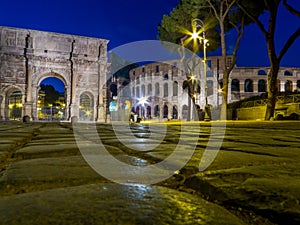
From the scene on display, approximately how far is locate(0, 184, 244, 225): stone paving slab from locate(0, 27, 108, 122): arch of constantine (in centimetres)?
2648

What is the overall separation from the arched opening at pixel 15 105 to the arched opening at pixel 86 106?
662 centimetres

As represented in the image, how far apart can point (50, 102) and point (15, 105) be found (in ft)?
48.6

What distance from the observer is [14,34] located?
2648cm

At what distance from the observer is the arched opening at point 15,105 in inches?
1118

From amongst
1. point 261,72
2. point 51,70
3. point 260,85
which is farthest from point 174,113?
point 51,70

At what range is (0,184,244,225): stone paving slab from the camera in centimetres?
63

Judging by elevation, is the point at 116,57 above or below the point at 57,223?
above

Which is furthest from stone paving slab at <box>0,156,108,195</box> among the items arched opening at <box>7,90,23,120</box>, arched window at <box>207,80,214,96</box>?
arched window at <box>207,80,214,96</box>

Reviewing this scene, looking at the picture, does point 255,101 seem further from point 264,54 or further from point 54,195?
point 264,54

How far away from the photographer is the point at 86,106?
97.4 ft

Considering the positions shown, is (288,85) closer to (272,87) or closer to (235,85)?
(235,85)

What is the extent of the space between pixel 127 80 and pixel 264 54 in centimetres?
7669

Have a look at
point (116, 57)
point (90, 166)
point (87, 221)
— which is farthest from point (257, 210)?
point (116, 57)

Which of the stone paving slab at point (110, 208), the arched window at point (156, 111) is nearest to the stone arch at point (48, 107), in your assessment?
the arched window at point (156, 111)
